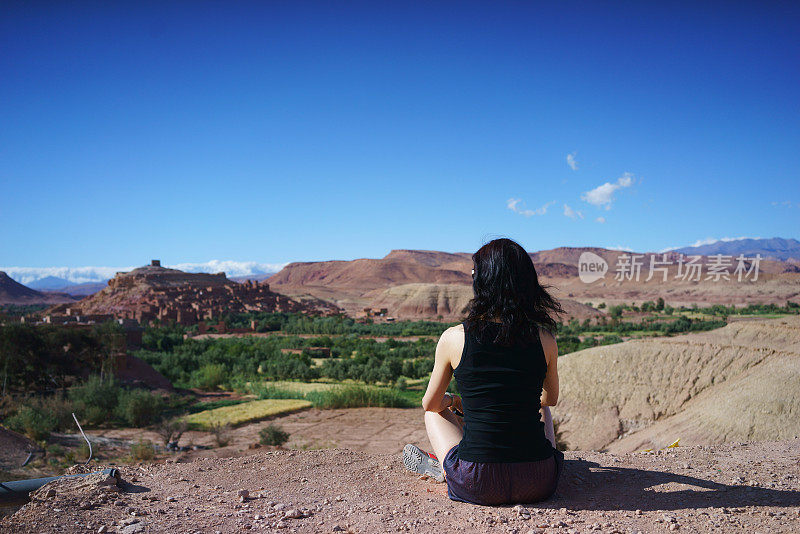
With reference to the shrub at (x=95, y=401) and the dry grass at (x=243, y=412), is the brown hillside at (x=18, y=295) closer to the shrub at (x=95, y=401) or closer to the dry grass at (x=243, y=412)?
the shrub at (x=95, y=401)

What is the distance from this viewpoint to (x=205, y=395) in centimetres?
2183

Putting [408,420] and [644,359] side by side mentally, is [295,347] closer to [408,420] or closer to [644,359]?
[408,420]

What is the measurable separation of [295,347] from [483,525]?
125 feet

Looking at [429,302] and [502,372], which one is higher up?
[502,372]

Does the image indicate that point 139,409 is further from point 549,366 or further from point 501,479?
point 549,366

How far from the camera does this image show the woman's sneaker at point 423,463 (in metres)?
4.04

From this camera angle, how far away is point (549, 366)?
338 cm

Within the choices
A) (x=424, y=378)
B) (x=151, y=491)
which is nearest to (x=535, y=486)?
(x=151, y=491)

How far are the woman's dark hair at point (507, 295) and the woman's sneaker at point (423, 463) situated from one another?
135cm

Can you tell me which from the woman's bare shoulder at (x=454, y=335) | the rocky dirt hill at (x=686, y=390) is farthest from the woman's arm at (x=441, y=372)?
the rocky dirt hill at (x=686, y=390)

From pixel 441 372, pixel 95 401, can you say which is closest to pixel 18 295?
pixel 95 401

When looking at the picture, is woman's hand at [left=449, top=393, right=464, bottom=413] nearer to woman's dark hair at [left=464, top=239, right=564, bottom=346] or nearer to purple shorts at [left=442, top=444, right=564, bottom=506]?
purple shorts at [left=442, top=444, right=564, bottom=506]

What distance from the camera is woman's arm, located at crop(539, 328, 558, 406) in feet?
10.8

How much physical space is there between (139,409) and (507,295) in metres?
15.5
